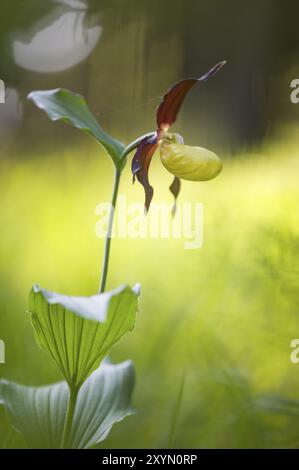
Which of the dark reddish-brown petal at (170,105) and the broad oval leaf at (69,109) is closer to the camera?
the broad oval leaf at (69,109)

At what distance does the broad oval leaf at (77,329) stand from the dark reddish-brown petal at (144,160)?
0.52m

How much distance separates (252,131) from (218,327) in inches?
29.4

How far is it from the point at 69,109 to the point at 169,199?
0.50 m

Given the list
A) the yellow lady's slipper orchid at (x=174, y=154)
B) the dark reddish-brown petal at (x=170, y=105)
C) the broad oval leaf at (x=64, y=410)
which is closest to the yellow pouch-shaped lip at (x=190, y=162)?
the yellow lady's slipper orchid at (x=174, y=154)

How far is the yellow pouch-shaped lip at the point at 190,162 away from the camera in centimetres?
159

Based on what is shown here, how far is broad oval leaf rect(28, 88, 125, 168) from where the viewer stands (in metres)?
1.57

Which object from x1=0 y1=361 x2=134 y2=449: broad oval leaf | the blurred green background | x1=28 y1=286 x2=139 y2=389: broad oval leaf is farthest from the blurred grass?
x1=28 y1=286 x2=139 y2=389: broad oval leaf

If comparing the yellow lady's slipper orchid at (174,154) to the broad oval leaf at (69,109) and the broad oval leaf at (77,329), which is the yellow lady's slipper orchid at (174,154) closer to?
the broad oval leaf at (69,109)

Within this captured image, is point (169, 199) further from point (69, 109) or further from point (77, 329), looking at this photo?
point (77, 329)

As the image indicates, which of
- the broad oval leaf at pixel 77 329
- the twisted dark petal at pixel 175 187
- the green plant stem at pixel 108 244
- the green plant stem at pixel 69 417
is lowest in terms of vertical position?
the green plant stem at pixel 69 417

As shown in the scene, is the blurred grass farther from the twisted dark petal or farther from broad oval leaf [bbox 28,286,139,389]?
broad oval leaf [bbox 28,286,139,389]

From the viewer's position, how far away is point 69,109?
1.61 meters

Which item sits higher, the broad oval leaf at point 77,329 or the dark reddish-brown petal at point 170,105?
the dark reddish-brown petal at point 170,105

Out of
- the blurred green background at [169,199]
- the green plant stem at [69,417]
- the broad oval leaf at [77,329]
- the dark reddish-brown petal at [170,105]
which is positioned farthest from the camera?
the blurred green background at [169,199]
